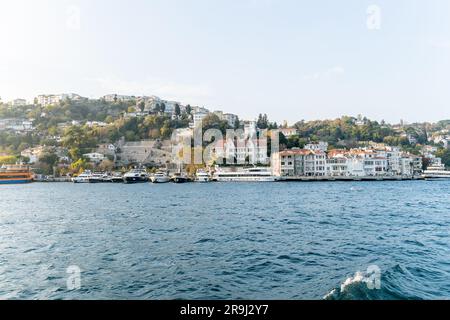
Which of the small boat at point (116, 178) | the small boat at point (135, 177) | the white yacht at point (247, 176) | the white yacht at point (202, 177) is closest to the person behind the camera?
the white yacht at point (247, 176)

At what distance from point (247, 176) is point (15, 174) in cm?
2588

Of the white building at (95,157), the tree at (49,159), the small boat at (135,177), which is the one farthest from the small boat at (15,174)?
the small boat at (135,177)

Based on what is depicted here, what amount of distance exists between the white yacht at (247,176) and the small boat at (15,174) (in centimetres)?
2182

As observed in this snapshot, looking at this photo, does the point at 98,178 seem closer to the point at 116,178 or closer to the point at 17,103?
the point at 116,178

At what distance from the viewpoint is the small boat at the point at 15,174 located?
35.6 metres

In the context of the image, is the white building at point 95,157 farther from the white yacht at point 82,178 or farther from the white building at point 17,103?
the white building at point 17,103

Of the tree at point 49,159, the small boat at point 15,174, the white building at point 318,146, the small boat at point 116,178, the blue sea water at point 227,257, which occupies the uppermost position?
the white building at point 318,146

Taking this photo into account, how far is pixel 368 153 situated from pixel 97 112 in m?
44.4

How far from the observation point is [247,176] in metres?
36.1

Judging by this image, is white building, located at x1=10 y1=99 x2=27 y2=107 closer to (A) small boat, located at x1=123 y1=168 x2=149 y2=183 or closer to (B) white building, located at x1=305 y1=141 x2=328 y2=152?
(A) small boat, located at x1=123 y1=168 x2=149 y2=183

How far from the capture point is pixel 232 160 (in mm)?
42406

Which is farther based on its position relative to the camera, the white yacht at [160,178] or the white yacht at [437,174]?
the white yacht at [437,174]

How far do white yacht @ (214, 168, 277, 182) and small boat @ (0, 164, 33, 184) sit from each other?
71.6 feet
